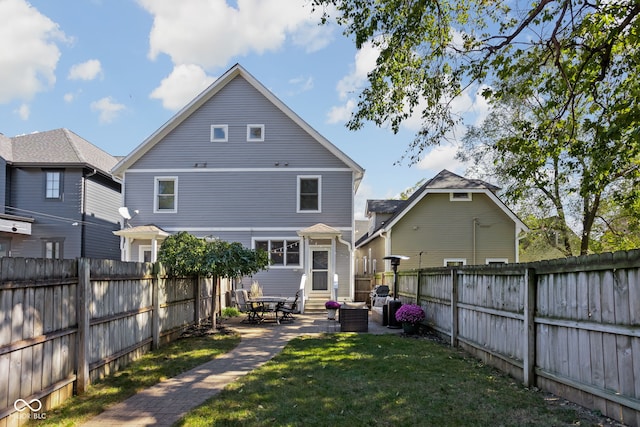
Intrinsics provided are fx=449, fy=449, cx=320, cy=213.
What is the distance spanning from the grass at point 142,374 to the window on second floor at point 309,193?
29.7 feet

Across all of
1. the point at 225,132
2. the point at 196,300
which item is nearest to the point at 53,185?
the point at 225,132

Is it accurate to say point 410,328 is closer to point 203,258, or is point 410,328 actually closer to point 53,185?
point 203,258

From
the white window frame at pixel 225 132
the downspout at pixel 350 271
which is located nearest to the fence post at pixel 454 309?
the downspout at pixel 350 271

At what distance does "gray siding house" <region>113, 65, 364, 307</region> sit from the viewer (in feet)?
61.1

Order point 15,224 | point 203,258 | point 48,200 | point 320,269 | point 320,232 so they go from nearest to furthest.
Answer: point 203,258 < point 320,232 < point 320,269 < point 15,224 < point 48,200

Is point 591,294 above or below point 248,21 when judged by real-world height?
below

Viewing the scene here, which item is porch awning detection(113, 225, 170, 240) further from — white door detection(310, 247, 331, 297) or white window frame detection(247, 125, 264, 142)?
white door detection(310, 247, 331, 297)

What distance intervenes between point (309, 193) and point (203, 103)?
5.99 metres

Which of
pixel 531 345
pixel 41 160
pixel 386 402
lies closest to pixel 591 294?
pixel 531 345

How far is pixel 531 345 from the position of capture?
5797mm

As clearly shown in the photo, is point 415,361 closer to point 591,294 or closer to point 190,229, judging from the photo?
point 591,294

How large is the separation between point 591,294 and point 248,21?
901cm

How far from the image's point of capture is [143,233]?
17688mm

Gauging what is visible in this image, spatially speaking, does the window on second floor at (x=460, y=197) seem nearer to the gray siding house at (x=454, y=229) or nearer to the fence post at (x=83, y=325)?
the gray siding house at (x=454, y=229)
